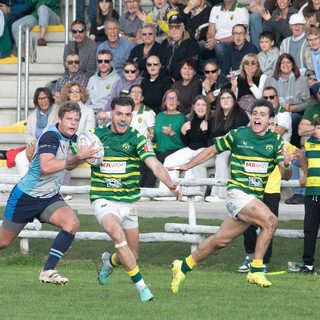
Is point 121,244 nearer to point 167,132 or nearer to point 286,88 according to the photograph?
point 167,132

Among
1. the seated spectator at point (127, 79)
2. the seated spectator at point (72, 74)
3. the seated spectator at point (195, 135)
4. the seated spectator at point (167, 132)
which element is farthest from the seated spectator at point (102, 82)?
the seated spectator at point (195, 135)

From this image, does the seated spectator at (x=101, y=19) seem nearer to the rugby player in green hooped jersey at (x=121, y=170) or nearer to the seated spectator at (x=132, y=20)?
the seated spectator at (x=132, y=20)

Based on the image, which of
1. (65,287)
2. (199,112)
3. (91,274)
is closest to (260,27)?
(199,112)

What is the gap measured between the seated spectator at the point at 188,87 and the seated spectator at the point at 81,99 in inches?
57.8

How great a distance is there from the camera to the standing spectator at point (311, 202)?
14.7 m

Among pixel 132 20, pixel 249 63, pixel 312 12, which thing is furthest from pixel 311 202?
pixel 132 20

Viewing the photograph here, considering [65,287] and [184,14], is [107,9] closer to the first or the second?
[184,14]

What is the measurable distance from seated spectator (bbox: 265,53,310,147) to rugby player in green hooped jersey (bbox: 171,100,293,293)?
4.85m

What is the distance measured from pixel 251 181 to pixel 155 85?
646 cm

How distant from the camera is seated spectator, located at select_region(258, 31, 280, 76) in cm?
1897

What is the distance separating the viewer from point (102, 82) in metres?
20.0

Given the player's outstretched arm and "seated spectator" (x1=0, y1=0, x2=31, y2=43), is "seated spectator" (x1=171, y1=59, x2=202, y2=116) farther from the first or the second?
the player's outstretched arm

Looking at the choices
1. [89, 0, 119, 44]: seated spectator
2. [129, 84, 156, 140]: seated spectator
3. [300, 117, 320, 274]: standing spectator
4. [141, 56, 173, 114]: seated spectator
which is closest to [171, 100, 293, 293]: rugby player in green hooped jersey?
[300, 117, 320, 274]: standing spectator

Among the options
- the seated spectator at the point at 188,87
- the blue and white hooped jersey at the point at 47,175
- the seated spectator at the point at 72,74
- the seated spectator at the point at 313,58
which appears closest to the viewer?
the blue and white hooped jersey at the point at 47,175
